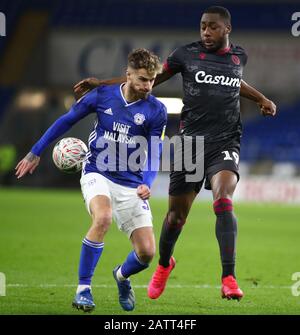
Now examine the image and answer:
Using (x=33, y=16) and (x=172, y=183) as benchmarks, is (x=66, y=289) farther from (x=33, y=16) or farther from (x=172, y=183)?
(x=33, y=16)

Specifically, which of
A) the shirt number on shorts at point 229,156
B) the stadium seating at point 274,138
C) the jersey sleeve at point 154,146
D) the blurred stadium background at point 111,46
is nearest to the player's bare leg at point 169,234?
the shirt number on shorts at point 229,156

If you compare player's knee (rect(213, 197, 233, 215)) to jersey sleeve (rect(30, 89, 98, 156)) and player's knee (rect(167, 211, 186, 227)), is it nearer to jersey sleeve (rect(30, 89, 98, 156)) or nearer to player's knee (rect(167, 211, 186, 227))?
player's knee (rect(167, 211, 186, 227))

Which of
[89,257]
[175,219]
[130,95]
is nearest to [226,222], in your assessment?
[175,219]

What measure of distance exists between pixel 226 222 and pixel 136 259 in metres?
0.74

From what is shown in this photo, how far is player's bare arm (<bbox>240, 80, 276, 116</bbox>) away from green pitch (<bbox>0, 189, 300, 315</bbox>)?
1.59 m

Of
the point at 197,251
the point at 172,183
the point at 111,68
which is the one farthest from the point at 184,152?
the point at 111,68

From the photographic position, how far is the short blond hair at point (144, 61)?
254 inches

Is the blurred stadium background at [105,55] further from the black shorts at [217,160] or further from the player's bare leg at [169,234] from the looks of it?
the black shorts at [217,160]

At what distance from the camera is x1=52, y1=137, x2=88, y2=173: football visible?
687 cm

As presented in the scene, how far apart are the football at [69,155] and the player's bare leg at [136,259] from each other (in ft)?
2.43

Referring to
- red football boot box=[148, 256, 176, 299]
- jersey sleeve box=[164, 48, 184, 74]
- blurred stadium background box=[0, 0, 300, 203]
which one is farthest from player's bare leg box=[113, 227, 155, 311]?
blurred stadium background box=[0, 0, 300, 203]

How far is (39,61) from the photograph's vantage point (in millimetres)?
29578

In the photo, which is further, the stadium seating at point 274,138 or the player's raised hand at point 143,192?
the stadium seating at point 274,138

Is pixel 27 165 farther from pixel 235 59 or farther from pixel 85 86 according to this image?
pixel 235 59
